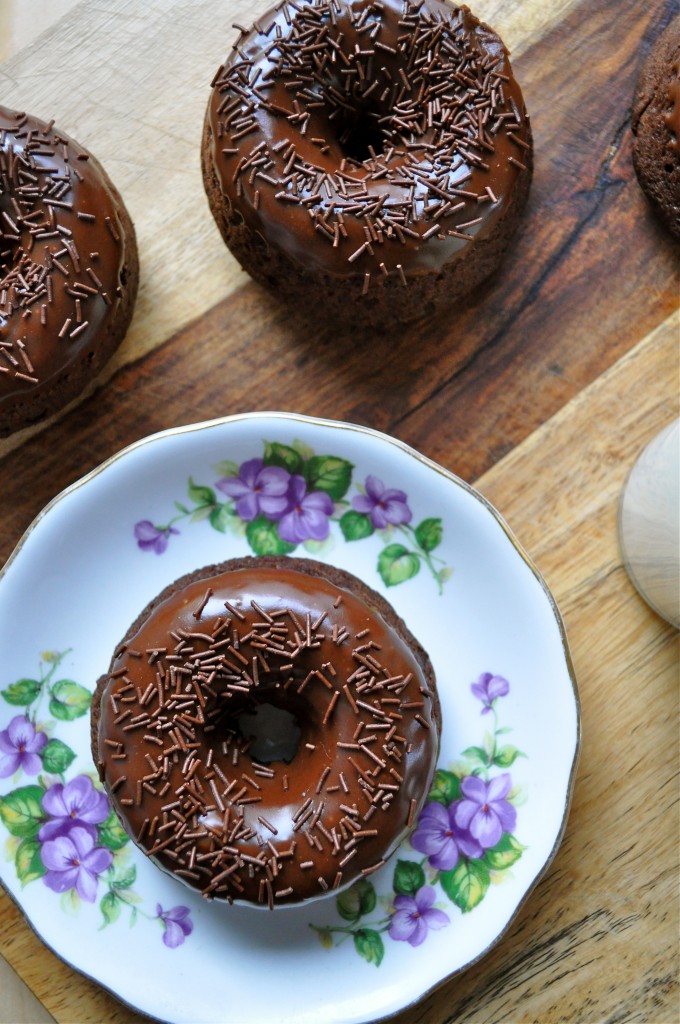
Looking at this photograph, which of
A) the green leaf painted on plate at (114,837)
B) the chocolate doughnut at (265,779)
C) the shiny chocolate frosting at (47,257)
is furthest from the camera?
the green leaf painted on plate at (114,837)

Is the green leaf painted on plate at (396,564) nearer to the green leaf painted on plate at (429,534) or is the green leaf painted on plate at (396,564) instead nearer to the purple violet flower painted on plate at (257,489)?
the green leaf painted on plate at (429,534)

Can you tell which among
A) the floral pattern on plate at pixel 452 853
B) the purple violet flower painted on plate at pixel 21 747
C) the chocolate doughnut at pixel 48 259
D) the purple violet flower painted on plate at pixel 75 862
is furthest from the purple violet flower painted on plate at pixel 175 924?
the chocolate doughnut at pixel 48 259

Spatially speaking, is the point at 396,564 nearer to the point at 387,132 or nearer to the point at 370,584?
the point at 370,584

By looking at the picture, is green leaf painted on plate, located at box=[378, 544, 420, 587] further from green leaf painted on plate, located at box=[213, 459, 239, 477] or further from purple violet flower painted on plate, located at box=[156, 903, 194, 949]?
purple violet flower painted on plate, located at box=[156, 903, 194, 949]

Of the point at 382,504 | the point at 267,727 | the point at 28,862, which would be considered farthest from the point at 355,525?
the point at 28,862

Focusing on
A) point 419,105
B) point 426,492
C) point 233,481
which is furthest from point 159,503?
point 419,105

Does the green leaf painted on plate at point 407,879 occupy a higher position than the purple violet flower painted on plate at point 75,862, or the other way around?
the green leaf painted on plate at point 407,879

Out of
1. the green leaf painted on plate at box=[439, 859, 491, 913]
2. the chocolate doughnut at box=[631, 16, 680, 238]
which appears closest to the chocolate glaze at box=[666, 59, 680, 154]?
the chocolate doughnut at box=[631, 16, 680, 238]
